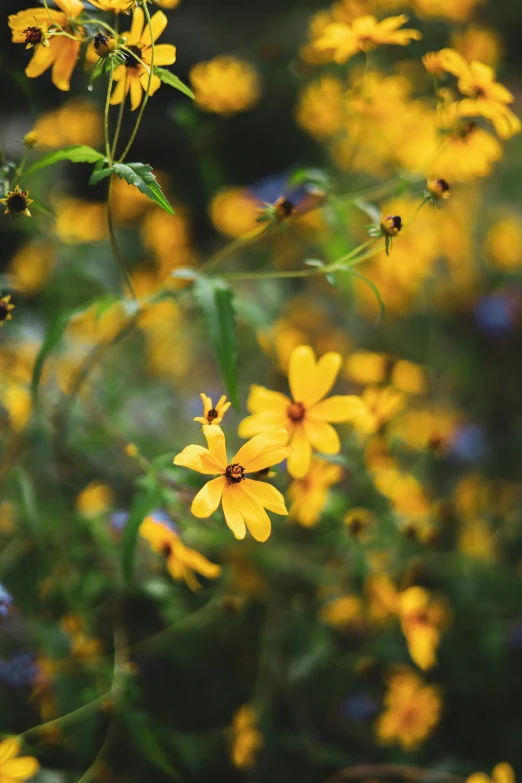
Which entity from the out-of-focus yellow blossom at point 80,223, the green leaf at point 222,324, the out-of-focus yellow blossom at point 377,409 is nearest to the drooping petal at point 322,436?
the green leaf at point 222,324

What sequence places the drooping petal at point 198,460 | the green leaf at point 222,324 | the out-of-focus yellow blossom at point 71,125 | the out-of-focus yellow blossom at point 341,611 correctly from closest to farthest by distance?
the drooping petal at point 198,460
the green leaf at point 222,324
the out-of-focus yellow blossom at point 341,611
the out-of-focus yellow blossom at point 71,125

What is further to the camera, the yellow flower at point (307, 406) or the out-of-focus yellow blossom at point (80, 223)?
the out-of-focus yellow blossom at point (80, 223)

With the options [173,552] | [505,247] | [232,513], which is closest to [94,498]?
[173,552]

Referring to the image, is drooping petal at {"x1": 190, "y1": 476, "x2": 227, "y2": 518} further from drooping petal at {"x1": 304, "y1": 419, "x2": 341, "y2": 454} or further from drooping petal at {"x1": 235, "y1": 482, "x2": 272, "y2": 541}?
drooping petal at {"x1": 304, "y1": 419, "x2": 341, "y2": 454}

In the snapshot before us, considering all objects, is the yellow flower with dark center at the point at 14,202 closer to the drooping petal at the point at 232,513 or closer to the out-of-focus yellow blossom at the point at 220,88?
the drooping petal at the point at 232,513

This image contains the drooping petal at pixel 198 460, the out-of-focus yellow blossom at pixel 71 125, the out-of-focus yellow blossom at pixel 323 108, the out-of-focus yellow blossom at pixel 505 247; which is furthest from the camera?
the out-of-focus yellow blossom at pixel 505 247

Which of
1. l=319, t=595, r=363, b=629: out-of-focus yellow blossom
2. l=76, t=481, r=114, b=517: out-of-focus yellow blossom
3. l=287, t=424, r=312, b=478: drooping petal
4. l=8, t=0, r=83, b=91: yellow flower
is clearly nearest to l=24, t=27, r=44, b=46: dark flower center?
l=8, t=0, r=83, b=91: yellow flower

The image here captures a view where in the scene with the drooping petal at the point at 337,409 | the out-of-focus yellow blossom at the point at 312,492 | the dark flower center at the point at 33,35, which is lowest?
the out-of-focus yellow blossom at the point at 312,492

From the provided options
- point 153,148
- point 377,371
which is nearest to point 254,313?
point 377,371
